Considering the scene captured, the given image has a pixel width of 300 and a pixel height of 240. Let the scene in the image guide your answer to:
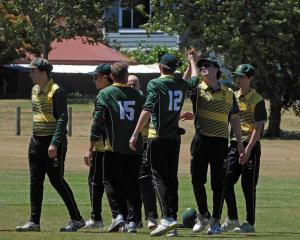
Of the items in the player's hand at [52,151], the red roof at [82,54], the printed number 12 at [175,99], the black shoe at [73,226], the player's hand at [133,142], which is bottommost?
the red roof at [82,54]

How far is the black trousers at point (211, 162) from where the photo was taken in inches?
474

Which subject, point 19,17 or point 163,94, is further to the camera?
point 19,17

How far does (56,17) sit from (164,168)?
1649 inches

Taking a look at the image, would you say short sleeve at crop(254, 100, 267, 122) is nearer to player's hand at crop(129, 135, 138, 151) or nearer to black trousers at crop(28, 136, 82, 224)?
player's hand at crop(129, 135, 138, 151)

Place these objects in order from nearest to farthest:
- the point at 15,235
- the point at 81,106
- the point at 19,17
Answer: the point at 15,235 < the point at 81,106 < the point at 19,17

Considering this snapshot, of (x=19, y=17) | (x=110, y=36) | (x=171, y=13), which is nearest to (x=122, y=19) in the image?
(x=110, y=36)

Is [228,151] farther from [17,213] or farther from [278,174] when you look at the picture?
[278,174]

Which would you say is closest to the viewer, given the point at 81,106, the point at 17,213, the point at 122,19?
the point at 17,213

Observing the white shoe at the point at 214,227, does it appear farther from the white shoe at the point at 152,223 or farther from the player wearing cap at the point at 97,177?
the player wearing cap at the point at 97,177

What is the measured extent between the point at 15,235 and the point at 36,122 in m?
1.55

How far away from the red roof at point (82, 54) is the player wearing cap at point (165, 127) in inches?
1806

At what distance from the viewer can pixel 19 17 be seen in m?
52.8

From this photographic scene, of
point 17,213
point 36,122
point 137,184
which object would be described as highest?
point 36,122

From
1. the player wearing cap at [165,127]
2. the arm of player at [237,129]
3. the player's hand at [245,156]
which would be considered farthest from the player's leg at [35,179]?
the player's hand at [245,156]
